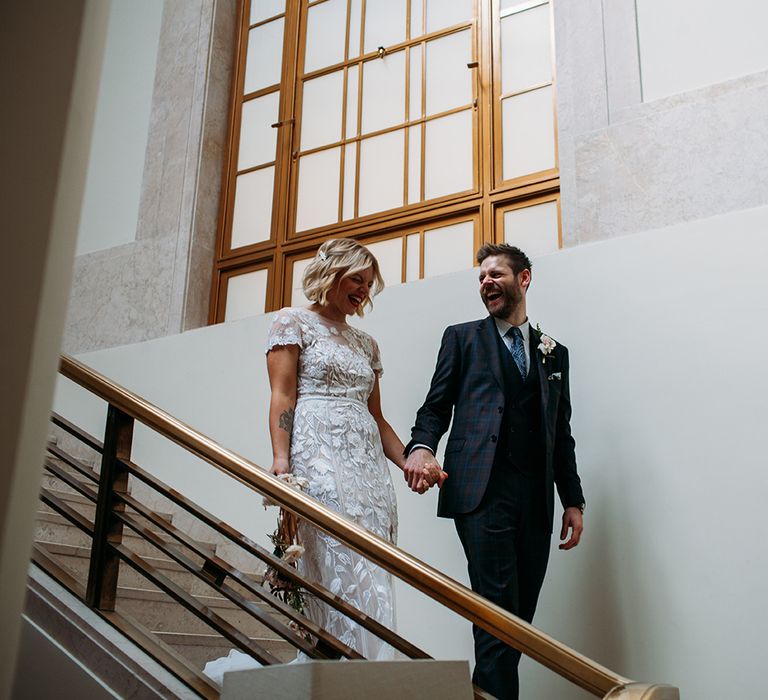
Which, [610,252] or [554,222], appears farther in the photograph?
[554,222]

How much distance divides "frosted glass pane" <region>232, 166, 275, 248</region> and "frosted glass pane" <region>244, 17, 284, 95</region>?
822 mm

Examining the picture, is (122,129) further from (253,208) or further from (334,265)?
(334,265)

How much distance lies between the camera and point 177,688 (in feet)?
8.94

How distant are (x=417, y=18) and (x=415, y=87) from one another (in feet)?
1.86

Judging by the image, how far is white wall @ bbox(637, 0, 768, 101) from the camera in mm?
5426

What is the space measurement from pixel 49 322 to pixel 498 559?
2741mm

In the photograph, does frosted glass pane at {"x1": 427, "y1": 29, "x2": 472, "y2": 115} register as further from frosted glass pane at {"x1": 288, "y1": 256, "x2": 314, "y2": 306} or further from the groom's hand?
the groom's hand

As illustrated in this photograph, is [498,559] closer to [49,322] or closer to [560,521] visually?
[560,521]

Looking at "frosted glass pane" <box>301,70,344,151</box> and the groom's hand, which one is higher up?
"frosted glass pane" <box>301,70,344,151</box>

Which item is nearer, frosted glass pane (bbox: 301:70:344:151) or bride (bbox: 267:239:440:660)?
bride (bbox: 267:239:440:660)

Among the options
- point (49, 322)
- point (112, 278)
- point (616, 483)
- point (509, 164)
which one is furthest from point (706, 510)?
point (112, 278)

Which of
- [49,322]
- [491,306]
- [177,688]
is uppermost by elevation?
[491,306]

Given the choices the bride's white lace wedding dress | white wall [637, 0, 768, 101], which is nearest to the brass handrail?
the bride's white lace wedding dress

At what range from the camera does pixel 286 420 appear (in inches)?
132
